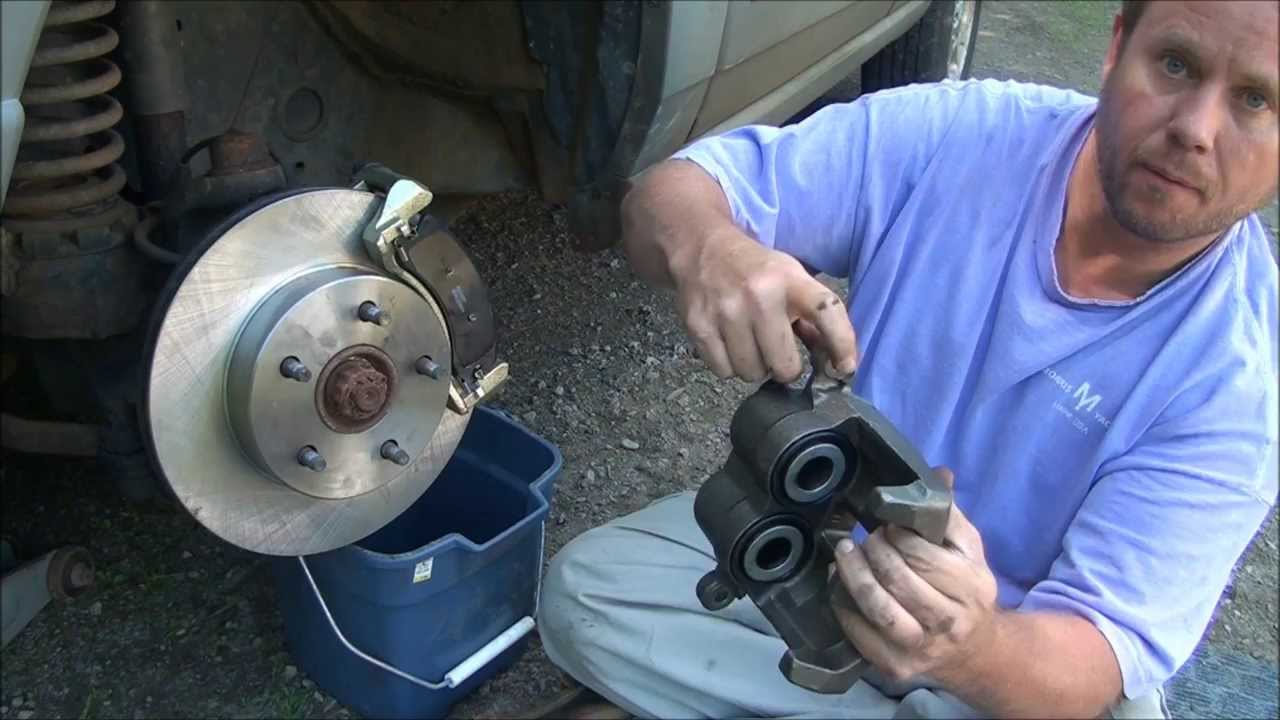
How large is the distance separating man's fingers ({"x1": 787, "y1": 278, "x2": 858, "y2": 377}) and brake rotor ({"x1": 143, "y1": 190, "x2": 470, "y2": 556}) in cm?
65

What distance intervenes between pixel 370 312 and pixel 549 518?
769mm

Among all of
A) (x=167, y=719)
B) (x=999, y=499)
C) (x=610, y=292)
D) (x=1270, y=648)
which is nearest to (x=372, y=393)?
(x=167, y=719)

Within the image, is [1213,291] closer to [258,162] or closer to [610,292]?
[258,162]

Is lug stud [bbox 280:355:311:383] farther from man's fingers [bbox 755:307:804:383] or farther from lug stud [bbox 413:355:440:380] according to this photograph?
man's fingers [bbox 755:307:804:383]

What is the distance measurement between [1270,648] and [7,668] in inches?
80.3

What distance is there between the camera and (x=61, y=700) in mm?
1727

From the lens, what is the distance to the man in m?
0.97

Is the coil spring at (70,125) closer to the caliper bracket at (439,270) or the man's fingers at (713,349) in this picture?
the caliper bracket at (439,270)

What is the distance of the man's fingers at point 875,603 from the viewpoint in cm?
96

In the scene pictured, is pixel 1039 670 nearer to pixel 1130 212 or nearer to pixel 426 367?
pixel 1130 212

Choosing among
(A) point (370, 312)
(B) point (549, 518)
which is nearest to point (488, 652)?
(B) point (549, 518)

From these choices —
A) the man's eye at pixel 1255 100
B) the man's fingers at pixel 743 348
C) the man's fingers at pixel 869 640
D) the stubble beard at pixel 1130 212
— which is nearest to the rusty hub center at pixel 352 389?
the man's fingers at pixel 743 348

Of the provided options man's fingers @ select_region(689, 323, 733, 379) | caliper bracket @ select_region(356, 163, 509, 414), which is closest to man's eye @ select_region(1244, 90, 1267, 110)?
man's fingers @ select_region(689, 323, 733, 379)

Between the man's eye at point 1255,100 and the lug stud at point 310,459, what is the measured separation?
3.53 feet
